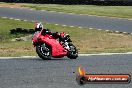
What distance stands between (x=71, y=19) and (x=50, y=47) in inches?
761

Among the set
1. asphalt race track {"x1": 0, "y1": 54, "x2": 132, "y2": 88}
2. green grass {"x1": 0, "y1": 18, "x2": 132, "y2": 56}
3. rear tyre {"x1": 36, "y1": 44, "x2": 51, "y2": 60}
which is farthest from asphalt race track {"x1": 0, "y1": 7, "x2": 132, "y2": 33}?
rear tyre {"x1": 36, "y1": 44, "x2": 51, "y2": 60}

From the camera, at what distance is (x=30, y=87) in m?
8.37

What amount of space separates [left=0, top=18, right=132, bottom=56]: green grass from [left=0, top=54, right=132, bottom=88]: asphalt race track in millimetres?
3460

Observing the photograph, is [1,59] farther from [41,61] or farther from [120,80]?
[120,80]

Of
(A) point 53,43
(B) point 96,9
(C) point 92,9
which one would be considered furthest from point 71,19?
(A) point 53,43

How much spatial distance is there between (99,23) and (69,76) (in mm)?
20242

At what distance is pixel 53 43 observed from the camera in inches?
506

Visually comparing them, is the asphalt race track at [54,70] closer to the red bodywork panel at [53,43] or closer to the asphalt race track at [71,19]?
the red bodywork panel at [53,43]

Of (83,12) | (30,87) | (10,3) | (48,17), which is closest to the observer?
(30,87)

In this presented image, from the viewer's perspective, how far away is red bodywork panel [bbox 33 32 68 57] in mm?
12773

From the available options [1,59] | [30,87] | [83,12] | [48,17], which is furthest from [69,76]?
[83,12]

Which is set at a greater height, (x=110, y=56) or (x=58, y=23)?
(x=110, y=56)

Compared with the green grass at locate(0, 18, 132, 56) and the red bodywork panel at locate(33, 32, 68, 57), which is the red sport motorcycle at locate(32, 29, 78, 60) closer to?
the red bodywork panel at locate(33, 32, 68, 57)

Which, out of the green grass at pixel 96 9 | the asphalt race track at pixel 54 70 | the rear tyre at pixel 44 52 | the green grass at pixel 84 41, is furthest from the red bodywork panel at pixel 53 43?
the green grass at pixel 96 9
